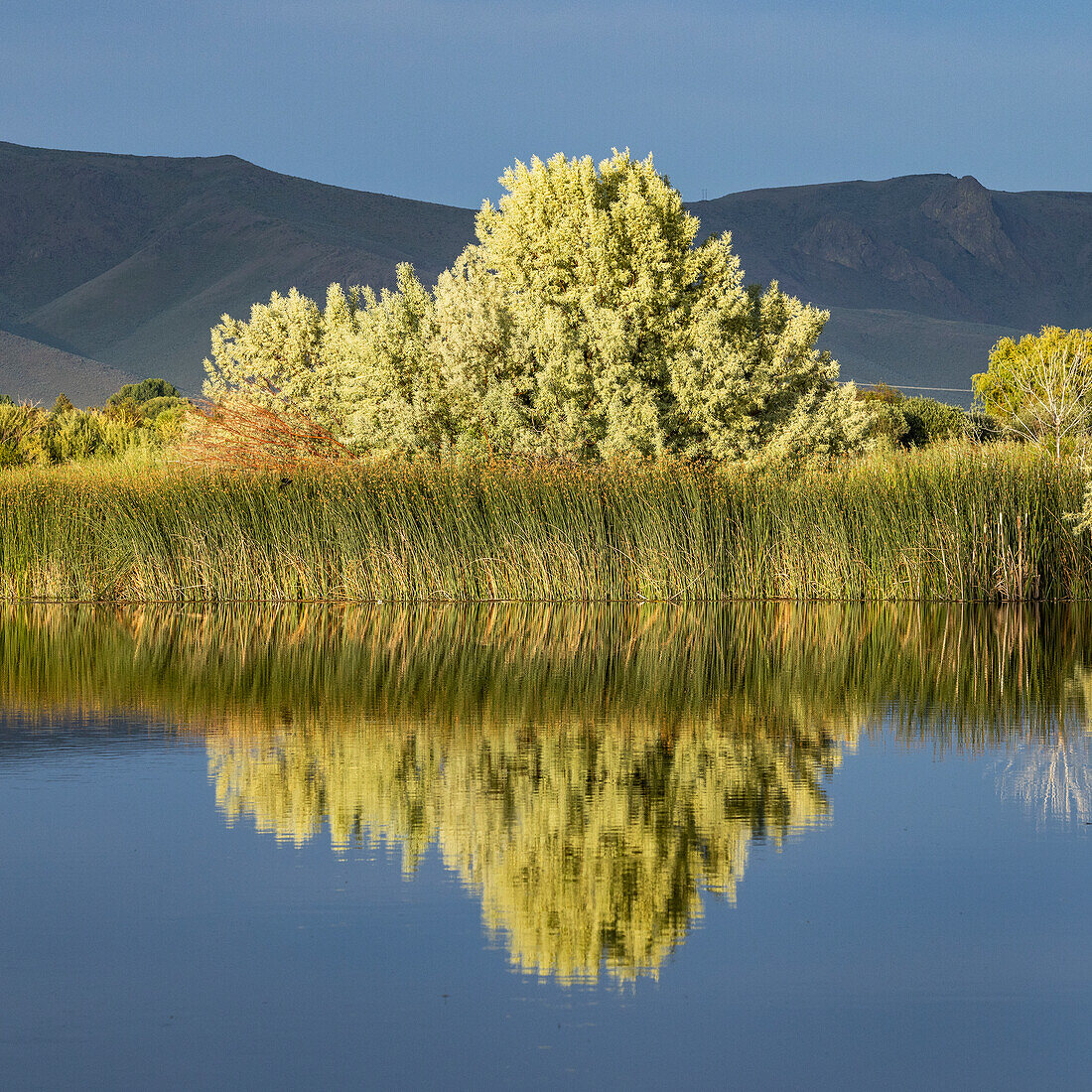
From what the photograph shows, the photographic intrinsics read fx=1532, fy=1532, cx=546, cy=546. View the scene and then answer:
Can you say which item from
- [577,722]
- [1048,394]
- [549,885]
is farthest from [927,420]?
[549,885]

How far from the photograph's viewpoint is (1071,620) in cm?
1587

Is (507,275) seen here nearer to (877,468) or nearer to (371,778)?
(877,468)

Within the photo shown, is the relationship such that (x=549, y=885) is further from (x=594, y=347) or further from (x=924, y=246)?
(x=924, y=246)

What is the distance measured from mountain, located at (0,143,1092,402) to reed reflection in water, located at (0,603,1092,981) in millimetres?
97520

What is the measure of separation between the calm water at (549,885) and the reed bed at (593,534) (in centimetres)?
792

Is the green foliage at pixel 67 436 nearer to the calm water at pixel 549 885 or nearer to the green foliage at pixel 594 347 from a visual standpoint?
the green foliage at pixel 594 347

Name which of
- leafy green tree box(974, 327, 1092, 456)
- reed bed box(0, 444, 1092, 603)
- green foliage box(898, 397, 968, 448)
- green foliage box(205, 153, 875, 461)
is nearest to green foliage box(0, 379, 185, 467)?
green foliage box(205, 153, 875, 461)

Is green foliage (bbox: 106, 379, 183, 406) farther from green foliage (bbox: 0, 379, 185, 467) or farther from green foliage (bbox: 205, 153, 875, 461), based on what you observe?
green foliage (bbox: 205, 153, 875, 461)

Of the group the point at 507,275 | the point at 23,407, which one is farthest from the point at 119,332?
the point at 507,275

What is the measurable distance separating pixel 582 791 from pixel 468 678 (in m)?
4.42

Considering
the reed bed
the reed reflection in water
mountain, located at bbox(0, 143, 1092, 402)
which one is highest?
mountain, located at bbox(0, 143, 1092, 402)

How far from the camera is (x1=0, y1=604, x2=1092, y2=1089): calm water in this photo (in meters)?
3.90

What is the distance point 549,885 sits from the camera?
17.0 feet

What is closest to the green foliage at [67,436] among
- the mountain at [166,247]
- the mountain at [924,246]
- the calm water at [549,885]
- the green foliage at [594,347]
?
the green foliage at [594,347]
